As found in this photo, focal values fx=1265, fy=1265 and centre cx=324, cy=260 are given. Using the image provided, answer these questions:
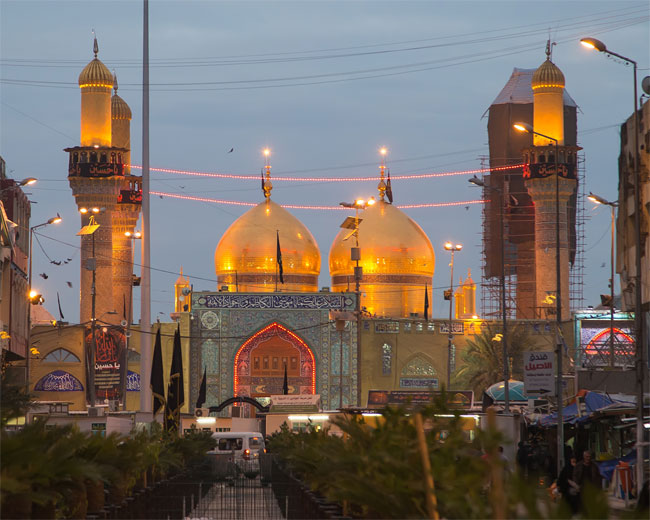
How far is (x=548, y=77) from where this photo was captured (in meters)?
55.2

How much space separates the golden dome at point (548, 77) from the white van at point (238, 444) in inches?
1048

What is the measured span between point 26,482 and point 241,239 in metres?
51.6

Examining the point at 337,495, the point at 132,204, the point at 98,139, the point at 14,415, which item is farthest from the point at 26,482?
the point at 132,204

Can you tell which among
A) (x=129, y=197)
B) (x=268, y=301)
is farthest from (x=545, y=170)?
(x=129, y=197)

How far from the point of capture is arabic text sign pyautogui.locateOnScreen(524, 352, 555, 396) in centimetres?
2472

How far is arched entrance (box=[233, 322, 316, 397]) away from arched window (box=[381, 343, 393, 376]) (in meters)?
2.98

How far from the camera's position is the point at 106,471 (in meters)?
12.9

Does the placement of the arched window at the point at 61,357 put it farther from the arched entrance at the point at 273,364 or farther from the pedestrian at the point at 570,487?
the pedestrian at the point at 570,487

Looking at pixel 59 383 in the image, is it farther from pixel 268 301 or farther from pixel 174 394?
pixel 174 394

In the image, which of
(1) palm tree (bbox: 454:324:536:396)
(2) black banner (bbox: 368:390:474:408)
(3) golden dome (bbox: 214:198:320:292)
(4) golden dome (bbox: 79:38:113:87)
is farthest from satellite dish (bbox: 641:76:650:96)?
(3) golden dome (bbox: 214:198:320:292)

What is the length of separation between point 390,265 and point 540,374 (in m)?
36.9

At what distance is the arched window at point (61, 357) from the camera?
53.0 m

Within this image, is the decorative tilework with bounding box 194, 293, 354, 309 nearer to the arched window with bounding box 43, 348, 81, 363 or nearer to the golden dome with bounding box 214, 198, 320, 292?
the golden dome with bounding box 214, 198, 320, 292

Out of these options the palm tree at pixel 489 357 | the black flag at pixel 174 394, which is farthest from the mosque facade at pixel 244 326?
the black flag at pixel 174 394
